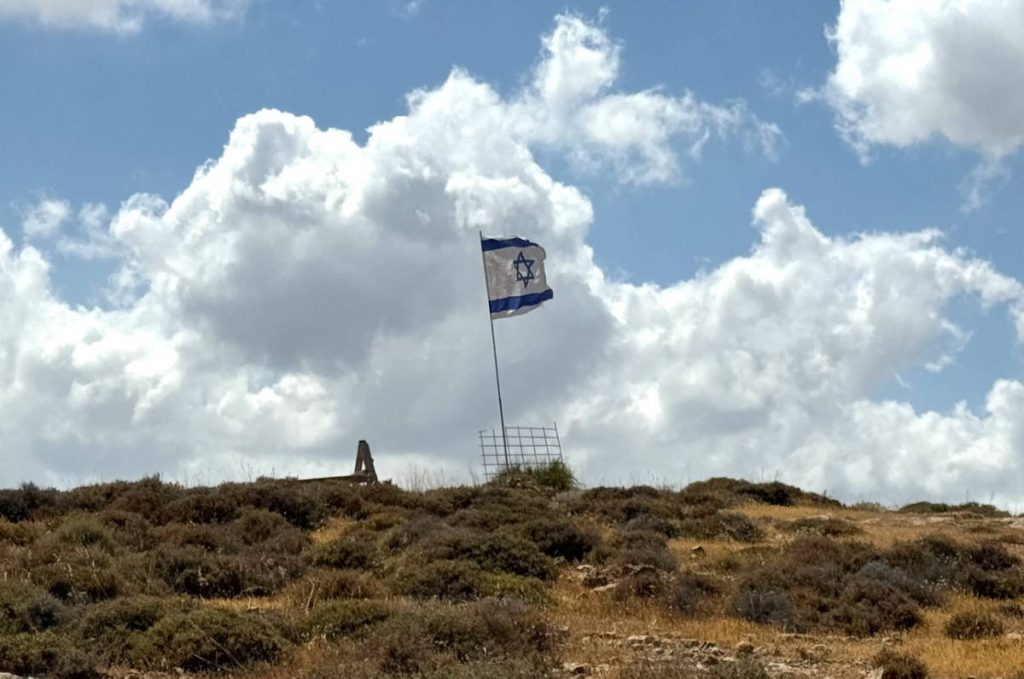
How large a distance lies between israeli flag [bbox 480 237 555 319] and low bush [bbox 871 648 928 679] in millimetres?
25671

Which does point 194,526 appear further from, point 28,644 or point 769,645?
point 769,645

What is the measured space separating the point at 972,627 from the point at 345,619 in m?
7.97

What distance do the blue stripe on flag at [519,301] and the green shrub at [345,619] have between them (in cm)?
2343

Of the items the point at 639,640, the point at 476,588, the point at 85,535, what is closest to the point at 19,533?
the point at 85,535

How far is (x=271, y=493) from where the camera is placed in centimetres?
2669

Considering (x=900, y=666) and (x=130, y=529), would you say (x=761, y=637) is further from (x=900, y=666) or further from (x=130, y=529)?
(x=130, y=529)

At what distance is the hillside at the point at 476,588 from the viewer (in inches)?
527

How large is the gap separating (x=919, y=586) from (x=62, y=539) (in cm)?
1356

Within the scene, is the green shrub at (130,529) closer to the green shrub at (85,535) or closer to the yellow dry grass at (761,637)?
the green shrub at (85,535)

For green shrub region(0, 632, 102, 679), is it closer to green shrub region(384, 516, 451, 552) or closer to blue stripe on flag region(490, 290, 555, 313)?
green shrub region(384, 516, 451, 552)

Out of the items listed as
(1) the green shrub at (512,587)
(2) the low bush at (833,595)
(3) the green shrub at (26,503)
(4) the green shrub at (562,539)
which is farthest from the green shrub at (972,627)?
(3) the green shrub at (26,503)

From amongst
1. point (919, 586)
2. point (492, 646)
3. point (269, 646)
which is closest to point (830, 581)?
point (919, 586)

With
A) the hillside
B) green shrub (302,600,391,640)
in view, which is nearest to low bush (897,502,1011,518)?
the hillside

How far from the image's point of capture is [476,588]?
58.1 feet
